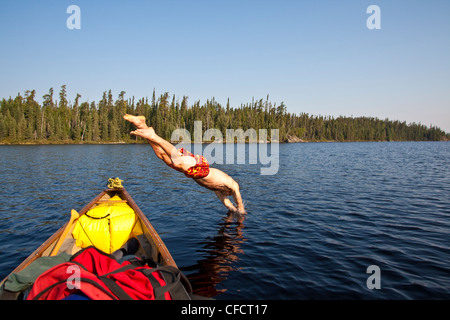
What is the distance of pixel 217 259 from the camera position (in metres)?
8.33

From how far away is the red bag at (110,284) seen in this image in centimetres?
370

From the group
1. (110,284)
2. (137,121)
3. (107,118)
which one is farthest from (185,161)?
(107,118)

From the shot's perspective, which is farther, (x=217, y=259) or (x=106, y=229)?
(x=217, y=259)

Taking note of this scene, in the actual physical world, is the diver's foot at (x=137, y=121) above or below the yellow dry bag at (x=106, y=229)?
above

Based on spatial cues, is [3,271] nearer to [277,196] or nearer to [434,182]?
[277,196]

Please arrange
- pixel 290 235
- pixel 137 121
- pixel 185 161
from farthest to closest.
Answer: pixel 290 235, pixel 185 161, pixel 137 121

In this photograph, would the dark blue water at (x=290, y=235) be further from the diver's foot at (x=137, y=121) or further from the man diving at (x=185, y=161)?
the diver's foot at (x=137, y=121)

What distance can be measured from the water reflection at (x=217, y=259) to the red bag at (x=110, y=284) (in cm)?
209

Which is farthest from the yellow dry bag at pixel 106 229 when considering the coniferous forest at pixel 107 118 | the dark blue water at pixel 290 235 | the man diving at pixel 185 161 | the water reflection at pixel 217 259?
the coniferous forest at pixel 107 118

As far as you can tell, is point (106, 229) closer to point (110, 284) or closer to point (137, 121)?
point (137, 121)

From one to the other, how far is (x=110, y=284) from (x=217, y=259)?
4.75 meters
